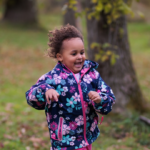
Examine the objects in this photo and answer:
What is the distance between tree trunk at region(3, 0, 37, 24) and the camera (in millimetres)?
18297

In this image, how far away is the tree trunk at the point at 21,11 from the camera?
18.3 m

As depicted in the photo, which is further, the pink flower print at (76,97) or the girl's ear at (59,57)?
the girl's ear at (59,57)

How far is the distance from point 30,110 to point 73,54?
399 centimetres

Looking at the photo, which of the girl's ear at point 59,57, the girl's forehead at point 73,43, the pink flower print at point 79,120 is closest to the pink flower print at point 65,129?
the pink flower print at point 79,120

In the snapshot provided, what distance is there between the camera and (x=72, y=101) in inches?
93.6

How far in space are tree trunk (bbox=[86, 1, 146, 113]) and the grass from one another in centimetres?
42

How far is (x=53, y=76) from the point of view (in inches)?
95.0

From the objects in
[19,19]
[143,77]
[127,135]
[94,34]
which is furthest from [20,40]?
[127,135]

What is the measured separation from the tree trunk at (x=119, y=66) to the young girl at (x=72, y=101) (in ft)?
8.70

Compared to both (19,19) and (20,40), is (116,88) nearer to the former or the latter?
(20,40)

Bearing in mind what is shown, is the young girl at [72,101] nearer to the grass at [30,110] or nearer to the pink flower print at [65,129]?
the pink flower print at [65,129]

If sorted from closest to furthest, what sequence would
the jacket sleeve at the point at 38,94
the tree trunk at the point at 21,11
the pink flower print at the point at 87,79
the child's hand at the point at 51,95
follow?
the child's hand at the point at 51,95 → the jacket sleeve at the point at 38,94 → the pink flower print at the point at 87,79 → the tree trunk at the point at 21,11

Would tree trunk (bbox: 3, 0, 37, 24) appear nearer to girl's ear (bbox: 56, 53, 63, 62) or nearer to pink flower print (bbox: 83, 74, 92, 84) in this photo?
girl's ear (bbox: 56, 53, 63, 62)

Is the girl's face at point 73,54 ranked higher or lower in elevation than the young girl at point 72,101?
higher
